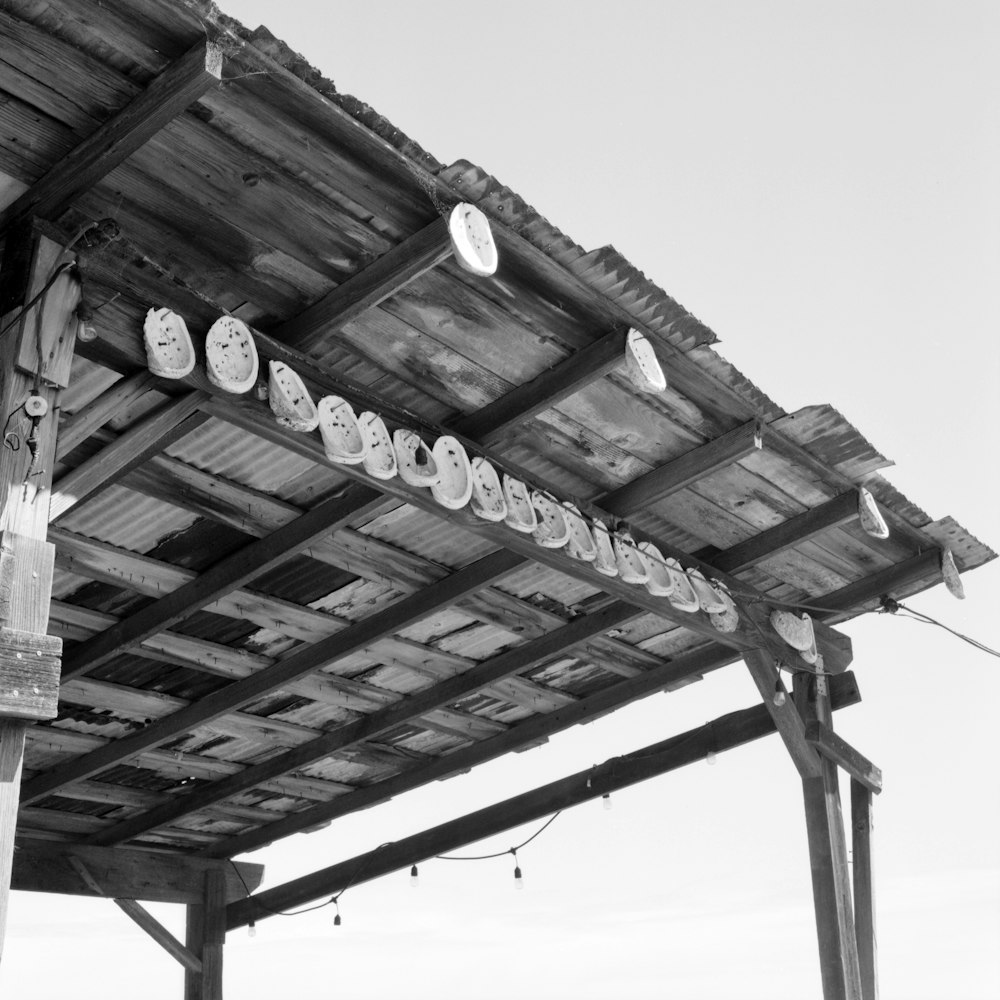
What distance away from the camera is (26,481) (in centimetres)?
350

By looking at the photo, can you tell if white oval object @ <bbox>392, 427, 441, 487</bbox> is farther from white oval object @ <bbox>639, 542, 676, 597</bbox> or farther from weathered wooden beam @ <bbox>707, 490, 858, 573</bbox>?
weathered wooden beam @ <bbox>707, 490, 858, 573</bbox>

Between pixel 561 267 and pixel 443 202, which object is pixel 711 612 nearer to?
pixel 561 267

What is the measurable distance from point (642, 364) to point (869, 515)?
1914 mm

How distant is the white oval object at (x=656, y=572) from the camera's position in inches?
239

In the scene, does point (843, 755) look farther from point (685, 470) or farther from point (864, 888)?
point (685, 470)

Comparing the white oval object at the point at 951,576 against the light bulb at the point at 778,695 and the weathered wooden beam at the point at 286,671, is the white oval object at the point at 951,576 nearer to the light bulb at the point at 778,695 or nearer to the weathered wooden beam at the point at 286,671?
the light bulb at the point at 778,695

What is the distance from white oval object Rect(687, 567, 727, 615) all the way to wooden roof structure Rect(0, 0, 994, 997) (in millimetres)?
198

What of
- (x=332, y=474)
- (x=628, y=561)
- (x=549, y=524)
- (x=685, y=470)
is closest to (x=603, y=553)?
(x=628, y=561)

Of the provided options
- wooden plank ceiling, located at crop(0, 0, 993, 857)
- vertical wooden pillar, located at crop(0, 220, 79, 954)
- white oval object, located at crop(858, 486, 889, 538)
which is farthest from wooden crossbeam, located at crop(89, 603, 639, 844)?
vertical wooden pillar, located at crop(0, 220, 79, 954)

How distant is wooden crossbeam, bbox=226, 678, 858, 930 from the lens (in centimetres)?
804

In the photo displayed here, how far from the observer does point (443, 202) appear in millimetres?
4062

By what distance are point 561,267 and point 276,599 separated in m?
2.71

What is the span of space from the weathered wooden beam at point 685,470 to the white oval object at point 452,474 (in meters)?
1.06

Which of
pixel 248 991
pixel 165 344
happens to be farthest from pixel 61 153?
pixel 248 991
